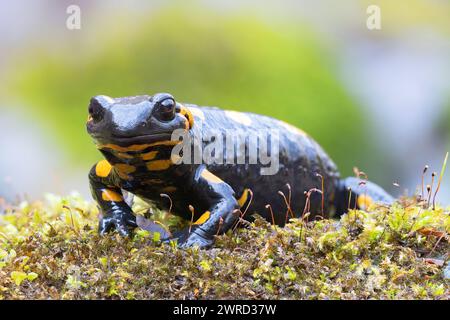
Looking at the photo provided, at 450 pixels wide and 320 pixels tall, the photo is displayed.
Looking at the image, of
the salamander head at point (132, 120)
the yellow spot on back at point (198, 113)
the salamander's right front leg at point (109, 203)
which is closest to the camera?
the salamander head at point (132, 120)

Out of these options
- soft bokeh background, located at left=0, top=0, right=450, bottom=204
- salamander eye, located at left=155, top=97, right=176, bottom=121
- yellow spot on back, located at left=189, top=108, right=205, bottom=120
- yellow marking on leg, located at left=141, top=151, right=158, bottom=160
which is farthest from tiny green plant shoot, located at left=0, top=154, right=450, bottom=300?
soft bokeh background, located at left=0, top=0, right=450, bottom=204

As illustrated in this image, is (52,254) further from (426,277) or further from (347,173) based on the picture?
(347,173)

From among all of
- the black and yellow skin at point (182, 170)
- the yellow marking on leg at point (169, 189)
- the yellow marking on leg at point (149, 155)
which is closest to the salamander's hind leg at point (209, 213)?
the black and yellow skin at point (182, 170)

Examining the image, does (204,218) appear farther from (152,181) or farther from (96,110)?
(96,110)

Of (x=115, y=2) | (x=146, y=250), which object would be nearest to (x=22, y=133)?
(x=115, y=2)

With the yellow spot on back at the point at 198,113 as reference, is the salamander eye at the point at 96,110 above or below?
above

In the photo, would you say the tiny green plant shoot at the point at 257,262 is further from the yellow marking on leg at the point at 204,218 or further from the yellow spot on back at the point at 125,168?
the yellow spot on back at the point at 125,168
